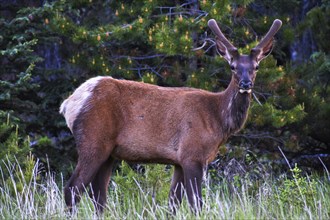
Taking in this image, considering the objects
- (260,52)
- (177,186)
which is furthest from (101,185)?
(260,52)

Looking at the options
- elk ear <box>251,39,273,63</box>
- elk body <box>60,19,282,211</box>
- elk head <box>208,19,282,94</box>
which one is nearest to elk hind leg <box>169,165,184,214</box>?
elk body <box>60,19,282,211</box>

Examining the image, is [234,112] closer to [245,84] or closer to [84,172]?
[245,84]

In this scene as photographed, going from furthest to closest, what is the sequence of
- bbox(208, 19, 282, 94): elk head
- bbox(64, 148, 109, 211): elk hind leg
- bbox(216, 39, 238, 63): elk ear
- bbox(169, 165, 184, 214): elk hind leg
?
1. bbox(216, 39, 238, 63): elk ear
2. bbox(169, 165, 184, 214): elk hind leg
3. bbox(208, 19, 282, 94): elk head
4. bbox(64, 148, 109, 211): elk hind leg

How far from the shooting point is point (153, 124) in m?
8.77

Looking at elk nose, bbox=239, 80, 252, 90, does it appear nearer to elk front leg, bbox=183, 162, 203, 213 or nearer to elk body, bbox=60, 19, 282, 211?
elk body, bbox=60, 19, 282, 211

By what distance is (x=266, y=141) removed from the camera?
12141 mm

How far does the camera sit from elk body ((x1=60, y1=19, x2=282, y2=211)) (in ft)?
27.5

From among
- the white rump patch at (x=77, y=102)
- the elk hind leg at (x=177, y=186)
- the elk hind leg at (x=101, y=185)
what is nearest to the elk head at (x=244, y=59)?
the elk hind leg at (x=177, y=186)

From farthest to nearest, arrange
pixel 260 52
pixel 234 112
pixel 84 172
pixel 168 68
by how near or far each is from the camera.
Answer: pixel 168 68
pixel 260 52
pixel 234 112
pixel 84 172

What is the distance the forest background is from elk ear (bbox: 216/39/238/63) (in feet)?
4.60

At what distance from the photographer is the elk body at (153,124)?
8.38m

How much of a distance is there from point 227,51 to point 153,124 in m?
1.25

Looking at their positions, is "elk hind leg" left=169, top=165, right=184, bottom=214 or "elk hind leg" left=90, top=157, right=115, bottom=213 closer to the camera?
"elk hind leg" left=169, top=165, right=184, bottom=214

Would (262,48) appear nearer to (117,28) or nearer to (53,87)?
(117,28)
